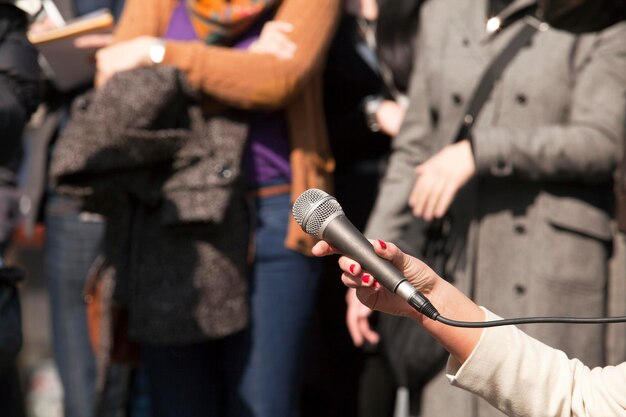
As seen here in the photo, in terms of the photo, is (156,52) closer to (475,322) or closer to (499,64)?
(499,64)

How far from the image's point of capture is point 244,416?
3566 millimetres

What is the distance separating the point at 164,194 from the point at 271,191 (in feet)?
1.12

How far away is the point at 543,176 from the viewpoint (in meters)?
3.17

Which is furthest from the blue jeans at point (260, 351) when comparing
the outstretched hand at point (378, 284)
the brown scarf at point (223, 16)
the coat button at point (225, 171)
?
the outstretched hand at point (378, 284)

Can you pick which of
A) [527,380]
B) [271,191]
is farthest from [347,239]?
[271,191]

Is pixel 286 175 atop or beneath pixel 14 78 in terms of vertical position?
beneath

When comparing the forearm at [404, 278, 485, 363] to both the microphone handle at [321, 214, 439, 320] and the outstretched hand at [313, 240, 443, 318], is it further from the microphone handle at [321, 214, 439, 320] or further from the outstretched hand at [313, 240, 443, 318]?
the microphone handle at [321, 214, 439, 320]

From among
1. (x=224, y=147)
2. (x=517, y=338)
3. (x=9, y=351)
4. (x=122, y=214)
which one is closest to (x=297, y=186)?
(x=224, y=147)

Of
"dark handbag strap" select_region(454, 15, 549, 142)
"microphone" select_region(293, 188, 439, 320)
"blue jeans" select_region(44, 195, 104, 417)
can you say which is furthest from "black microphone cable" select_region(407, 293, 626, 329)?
"blue jeans" select_region(44, 195, 104, 417)

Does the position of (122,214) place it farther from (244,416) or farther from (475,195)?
(475,195)

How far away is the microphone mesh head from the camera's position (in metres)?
2.04

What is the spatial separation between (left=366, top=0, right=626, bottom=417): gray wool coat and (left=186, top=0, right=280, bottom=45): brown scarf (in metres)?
0.57

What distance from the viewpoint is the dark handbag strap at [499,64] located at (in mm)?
3242

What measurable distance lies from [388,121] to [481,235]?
68cm
